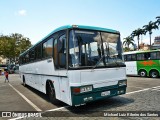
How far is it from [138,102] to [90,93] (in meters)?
2.54

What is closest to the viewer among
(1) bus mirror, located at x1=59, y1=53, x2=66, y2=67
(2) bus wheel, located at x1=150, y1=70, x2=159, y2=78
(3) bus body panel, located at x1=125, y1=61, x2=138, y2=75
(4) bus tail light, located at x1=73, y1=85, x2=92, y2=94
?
(4) bus tail light, located at x1=73, y1=85, x2=92, y2=94

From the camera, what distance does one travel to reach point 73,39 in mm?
6547

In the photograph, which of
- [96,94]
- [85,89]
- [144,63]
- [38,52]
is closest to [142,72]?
[144,63]

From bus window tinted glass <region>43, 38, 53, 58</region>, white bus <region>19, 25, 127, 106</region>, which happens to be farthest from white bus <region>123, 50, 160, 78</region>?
bus window tinted glass <region>43, 38, 53, 58</region>

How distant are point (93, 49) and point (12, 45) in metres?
56.8

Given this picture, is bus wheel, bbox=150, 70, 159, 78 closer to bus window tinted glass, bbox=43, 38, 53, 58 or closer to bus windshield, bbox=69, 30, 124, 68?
bus windshield, bbox=69, 30, 124, 68

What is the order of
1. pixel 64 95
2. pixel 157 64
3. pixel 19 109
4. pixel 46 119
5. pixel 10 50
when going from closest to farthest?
pixel 46 119 < pixel 64 95 < pixel 19 109 < pixel 157 64 < pixel 10 50

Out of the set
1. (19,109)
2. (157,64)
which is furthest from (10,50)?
(19,109)

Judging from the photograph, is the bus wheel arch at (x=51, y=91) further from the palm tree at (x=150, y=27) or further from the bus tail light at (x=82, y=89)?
the palm tree at (x=150, y=27)

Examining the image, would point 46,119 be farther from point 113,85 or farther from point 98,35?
point 98,35

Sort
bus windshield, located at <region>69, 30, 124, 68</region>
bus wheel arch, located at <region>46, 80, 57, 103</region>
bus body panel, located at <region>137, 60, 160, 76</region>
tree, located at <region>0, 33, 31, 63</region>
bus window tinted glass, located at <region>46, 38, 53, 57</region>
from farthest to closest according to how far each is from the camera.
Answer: tree, located at <region>0, 33, 31, 63</region>, bus body panel, located at <region>137, 60, 160, 76</region>, bus wheel arch, located at <region>46, 80, 57, 103</region>, bus window tinted glass, located at <region>46, 38, 53, 57</region>, bus windshield, located at <region>69, 30, 124, 68</region>

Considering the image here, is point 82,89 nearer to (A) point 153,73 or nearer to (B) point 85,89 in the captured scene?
(B) point 85,89

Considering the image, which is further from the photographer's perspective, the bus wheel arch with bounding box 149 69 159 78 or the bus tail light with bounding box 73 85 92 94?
the bus wheel arch with bounding box 149 69 159 78

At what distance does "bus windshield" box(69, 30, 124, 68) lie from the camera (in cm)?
648
